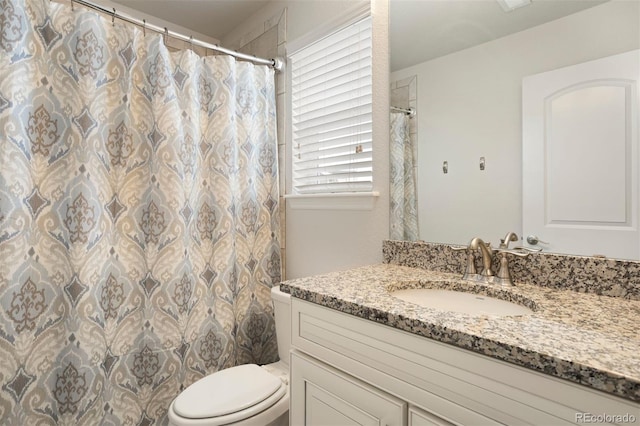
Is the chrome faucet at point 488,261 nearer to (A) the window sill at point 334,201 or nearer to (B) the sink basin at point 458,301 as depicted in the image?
(B) the sink basin at point 458,301

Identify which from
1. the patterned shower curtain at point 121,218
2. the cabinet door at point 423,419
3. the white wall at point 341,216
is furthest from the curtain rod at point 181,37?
the cabinet door at point 423,419

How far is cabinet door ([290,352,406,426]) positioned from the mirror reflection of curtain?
69cm

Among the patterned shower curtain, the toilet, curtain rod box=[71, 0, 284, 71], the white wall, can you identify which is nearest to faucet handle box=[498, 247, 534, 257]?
the white wall

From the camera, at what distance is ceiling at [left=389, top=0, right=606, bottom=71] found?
108 centimetres

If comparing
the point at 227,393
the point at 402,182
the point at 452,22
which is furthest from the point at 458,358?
the point at 452,22

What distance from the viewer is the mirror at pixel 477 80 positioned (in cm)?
101

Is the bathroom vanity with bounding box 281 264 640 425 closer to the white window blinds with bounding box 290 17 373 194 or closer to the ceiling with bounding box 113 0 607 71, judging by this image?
the white window blinds with bounding box 290 17 373 194

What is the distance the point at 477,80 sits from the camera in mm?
1224

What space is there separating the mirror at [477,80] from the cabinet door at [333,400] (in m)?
0.68

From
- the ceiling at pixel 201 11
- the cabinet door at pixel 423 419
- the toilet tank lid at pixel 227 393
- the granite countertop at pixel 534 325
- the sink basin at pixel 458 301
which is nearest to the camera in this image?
the granite countertop at pixel 534 325

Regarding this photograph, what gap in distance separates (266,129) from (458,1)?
1115 millimetres

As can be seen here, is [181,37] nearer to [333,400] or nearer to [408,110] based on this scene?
[408,110]

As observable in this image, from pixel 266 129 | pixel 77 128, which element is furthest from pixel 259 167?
pixel 77 128

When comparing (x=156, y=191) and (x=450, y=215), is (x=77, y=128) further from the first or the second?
(x=450, y=215)
